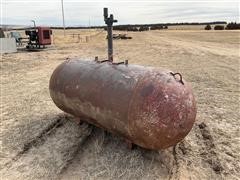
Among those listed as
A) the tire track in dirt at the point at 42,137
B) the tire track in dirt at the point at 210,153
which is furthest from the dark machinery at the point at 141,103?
the tire track in dirt at the point at 42,137

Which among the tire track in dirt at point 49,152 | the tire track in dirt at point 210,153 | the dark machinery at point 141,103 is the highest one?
the dark machinery at point 141,103

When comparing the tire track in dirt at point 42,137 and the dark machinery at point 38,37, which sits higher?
the dark machinery at point 38,37

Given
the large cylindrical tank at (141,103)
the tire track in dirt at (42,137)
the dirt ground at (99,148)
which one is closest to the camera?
the large cylindrical tank at (141,103)

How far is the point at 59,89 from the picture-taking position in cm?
557

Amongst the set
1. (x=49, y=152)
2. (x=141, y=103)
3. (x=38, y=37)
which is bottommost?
(x=49, y=152)

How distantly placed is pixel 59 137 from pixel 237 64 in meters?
9.26

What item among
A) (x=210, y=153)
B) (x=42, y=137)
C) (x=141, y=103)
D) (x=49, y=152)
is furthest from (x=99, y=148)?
(x=210, y=153)

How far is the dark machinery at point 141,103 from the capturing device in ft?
13.6

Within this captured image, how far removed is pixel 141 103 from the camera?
13.6 feet

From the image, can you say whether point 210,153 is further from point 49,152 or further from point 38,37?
point 38,37

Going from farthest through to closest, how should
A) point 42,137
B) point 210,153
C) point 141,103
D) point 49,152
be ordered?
point 42,137 → point 49,152 → point 210,153 → point 141,103

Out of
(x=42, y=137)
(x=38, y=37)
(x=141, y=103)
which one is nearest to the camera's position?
(x=141, y=103)

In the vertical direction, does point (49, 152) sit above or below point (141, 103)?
below

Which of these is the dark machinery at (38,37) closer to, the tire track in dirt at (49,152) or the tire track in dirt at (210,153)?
the tire track in dirt at (49,152)
